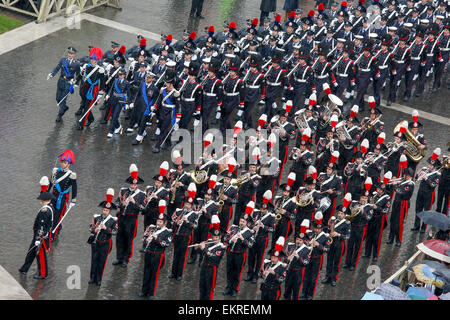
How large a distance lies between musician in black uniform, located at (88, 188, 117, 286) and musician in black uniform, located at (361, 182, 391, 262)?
19.7ft

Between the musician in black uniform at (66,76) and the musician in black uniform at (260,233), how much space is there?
8.19 metres

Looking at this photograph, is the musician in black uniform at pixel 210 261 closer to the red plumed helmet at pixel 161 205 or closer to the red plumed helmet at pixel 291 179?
the red plumed helmet at pixel 161 205

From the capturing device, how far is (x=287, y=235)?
79.5ft

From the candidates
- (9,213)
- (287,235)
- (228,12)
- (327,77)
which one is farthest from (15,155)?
(228,12)

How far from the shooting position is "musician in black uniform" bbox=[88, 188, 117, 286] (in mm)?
21766

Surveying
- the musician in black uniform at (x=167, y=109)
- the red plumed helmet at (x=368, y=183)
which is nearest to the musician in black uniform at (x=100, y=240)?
the red plumed helmet at (x=368, y=183)

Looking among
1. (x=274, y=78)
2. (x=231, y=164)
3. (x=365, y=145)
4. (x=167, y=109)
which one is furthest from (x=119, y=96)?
(x=365, y=145)

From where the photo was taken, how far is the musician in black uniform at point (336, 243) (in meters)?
22.9

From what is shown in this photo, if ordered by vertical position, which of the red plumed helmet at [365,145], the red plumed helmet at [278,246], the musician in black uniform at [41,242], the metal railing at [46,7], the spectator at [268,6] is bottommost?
the musician in black uniform at [41,242]

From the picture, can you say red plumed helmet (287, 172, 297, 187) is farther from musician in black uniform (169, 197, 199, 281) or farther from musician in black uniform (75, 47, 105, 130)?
musician in black uniform (75, 47, 105, 130)

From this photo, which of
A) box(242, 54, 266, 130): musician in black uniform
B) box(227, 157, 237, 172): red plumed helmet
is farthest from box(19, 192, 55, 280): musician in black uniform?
box(242, 54, 266, 130): musician in black uniform

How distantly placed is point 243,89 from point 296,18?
266 inches

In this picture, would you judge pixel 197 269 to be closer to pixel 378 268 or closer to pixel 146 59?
pixel 378 268

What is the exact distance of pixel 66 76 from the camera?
28781 mm
